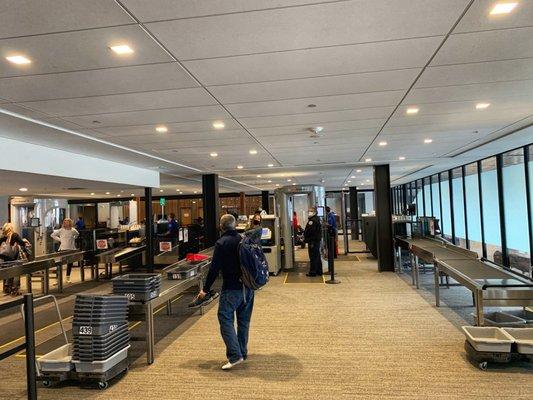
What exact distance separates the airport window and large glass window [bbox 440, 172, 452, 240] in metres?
0.55

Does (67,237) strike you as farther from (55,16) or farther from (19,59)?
(55,16)

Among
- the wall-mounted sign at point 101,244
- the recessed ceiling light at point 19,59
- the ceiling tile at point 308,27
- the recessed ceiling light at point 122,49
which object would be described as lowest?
the wall-mounted sign at point 101,244

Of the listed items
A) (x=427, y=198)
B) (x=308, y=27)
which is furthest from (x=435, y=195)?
(x=308, y=27)

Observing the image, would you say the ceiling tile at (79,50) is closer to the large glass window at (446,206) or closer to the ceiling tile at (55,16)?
the ceiling tile at (55,16)

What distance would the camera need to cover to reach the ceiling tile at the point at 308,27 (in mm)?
2191

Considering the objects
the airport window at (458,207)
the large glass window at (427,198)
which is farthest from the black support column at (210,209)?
the large glass window at (427,198)

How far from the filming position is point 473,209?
10992 millimetres

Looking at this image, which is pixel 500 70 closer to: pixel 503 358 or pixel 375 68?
pixel 375 68

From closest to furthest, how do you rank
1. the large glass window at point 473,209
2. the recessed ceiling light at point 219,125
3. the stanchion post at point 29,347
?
the stanchion post at point 29,347 < the recessed ceiling light at point 219,125 < the large glass window at point 473,209

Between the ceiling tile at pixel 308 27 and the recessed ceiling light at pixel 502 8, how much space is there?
204 millimetres

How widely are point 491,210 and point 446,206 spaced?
465 cm

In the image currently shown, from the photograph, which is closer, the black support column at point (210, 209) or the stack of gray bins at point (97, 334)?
the stack of gray bins at point (97, 334)

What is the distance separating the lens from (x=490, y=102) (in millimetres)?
4312

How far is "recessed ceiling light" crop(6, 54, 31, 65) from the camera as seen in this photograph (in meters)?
2.64
